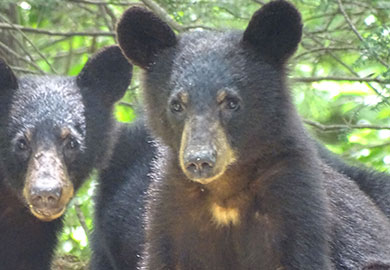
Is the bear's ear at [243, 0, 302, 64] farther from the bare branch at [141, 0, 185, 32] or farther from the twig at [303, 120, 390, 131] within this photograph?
the twig at [303, 120, 390, 131]

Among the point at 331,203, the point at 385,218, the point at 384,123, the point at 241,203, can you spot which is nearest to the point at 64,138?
the point at 241,203

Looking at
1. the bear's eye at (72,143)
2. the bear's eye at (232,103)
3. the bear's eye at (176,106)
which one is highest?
the bear's eye at (232,103)

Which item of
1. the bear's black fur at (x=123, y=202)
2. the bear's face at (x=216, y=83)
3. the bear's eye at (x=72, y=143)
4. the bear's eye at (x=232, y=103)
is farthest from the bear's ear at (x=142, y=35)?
the bear's black fur at (x=123, y=202)

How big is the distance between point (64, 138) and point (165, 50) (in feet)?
3.32

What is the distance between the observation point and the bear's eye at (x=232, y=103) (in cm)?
605

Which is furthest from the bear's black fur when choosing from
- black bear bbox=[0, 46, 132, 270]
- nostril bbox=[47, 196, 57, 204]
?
nostril bbox=[47, 196, 57, 204]

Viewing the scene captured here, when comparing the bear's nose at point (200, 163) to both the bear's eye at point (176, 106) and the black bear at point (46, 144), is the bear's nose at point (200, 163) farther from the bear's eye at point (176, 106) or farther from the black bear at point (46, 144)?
the black bear at point (46, 144)

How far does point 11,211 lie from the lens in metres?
7.55

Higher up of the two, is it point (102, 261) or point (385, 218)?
point (385, 218)

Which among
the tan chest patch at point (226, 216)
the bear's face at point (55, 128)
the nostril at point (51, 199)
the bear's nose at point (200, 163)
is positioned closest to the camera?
the bear's nose at point (200, 163)

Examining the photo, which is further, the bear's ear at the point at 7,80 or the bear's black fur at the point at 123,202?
the bear's black fur at the point at 123,202

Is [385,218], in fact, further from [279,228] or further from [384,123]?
[384,123]

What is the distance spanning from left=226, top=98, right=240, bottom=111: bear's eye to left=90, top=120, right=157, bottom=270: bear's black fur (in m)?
1.72

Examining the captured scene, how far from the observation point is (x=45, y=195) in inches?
256
